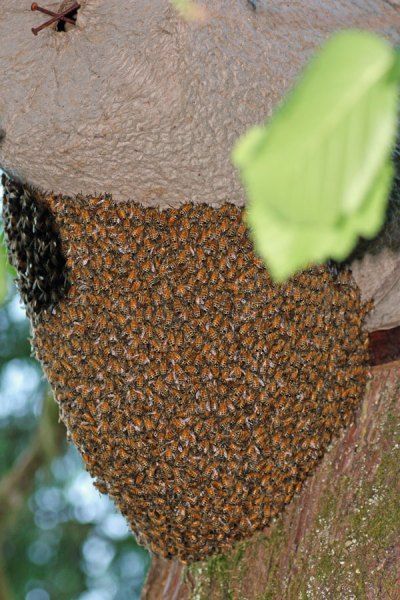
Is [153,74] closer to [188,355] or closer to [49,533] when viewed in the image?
[188,355]

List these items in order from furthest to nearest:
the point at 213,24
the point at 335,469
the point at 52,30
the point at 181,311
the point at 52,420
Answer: the point at 52,420 → the point at 335,469 → the point at 181,311 → the point at 52,30 → the point at 213,24

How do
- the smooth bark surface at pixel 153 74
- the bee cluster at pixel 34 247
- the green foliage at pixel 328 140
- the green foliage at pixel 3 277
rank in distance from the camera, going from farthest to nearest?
the bee cluster at pixel 34 247 → the smooth bark surface at pixel 153 74 → the green foliage at pixel 3 277 → the green foliage at pixel 328 140

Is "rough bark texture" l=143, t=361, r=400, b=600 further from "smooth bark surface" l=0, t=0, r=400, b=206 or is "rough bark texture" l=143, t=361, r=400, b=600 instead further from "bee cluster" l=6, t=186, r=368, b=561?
"smooth bark surface" l=0, t=0, r=400, b=206

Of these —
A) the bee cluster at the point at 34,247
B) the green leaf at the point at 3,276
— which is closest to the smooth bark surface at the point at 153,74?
the bee cluster at the point at 34,247

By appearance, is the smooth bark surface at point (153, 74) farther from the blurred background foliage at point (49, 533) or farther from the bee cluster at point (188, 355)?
the blurred background foliage at point (49, 533)

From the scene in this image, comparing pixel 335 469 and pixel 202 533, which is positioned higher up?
pixel 335 469

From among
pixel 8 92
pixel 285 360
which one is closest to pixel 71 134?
pixel 8 92

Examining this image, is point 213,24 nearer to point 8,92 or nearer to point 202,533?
point 8,92
